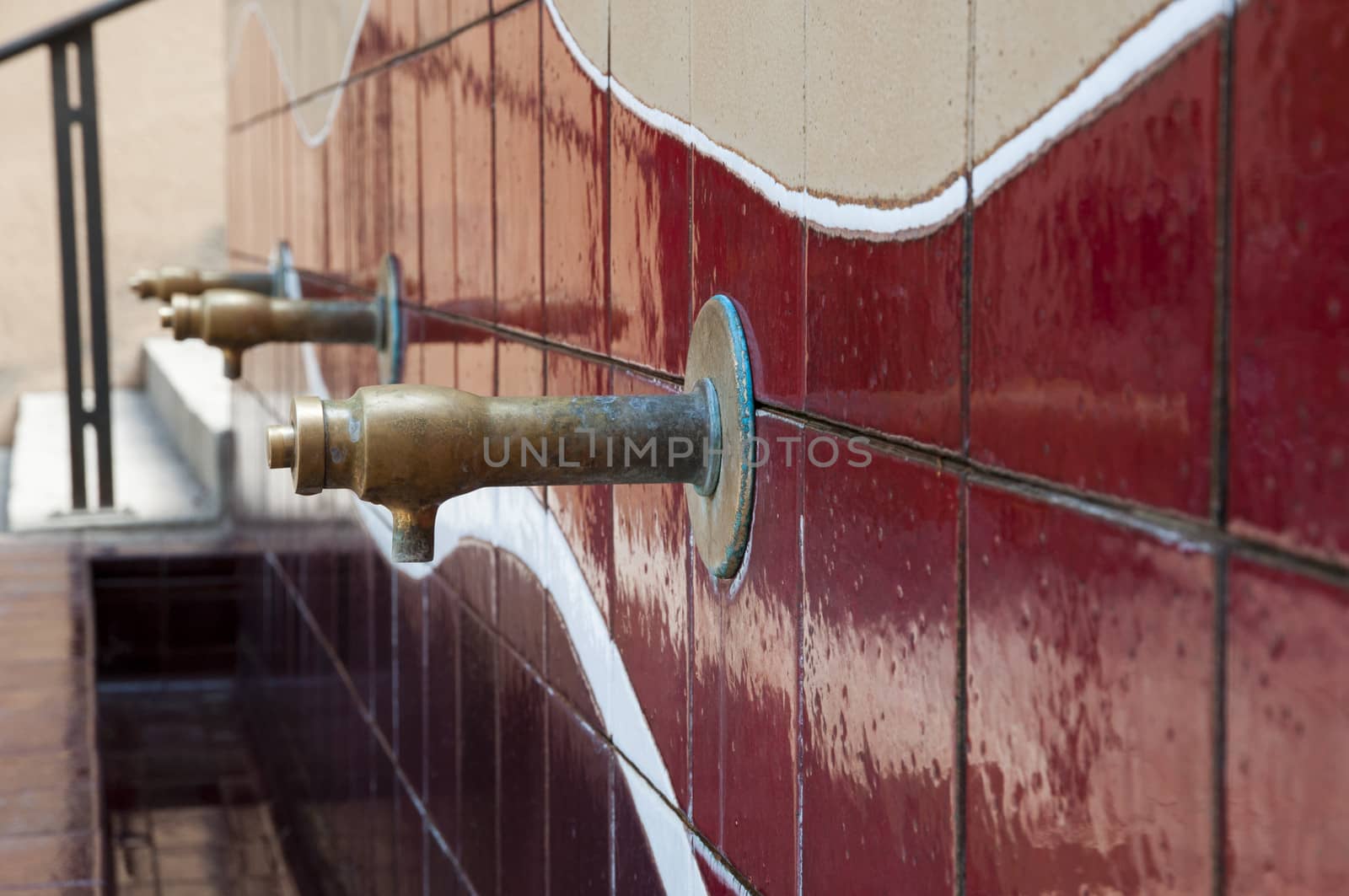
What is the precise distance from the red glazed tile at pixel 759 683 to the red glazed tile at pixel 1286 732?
305 mm

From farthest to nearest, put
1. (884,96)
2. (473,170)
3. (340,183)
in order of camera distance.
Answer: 1. (340,183)
2. (473,170)
3. (884,96)

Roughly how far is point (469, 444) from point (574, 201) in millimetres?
→ 394

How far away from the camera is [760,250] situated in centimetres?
70

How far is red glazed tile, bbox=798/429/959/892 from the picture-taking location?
547 mm

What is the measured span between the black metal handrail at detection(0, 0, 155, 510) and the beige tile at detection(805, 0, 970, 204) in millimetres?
3323

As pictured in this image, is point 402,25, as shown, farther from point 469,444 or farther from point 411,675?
point 469,444

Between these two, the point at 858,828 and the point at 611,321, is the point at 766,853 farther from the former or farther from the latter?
the point at 611,321

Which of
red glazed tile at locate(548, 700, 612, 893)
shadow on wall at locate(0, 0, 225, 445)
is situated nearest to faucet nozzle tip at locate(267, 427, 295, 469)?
red glazed tile at locate(548, 700, 612, 893)

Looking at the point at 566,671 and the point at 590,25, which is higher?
the point at 590,25

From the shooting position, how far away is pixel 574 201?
101 centimetres

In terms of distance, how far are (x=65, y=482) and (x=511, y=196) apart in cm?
330

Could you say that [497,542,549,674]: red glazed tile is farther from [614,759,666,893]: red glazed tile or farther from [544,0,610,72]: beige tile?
[544,0,610,72]: beige tile

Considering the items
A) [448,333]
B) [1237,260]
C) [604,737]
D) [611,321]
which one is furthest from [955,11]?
[448,333]

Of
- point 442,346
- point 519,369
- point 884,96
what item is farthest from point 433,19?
point 884,96
